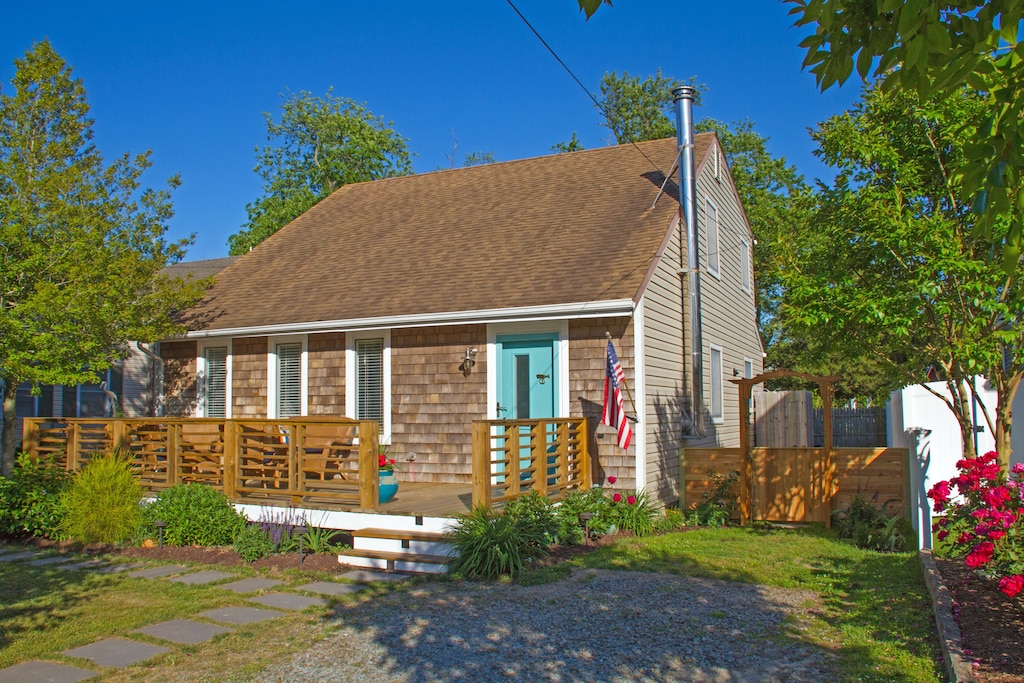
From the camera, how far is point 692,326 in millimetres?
13297

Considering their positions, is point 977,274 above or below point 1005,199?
above

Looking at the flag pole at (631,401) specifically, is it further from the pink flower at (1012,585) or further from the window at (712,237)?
the pink flower at (1012,585)

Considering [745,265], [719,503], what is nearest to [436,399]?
[719,503]

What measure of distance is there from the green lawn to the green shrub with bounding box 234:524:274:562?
3413 millimetres

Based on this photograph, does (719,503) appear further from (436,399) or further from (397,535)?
(397,535)

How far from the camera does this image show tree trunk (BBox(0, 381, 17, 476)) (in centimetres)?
1228

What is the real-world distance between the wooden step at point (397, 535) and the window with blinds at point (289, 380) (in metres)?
5.00

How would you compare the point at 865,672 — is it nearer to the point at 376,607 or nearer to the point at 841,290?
the point at 376,607

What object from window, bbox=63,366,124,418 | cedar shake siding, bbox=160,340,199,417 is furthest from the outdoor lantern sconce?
window, bbox=63,366,124,418

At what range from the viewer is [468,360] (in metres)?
12.0

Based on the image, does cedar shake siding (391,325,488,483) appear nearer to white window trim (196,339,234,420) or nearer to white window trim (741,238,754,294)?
white window trim (196,339,234,420)

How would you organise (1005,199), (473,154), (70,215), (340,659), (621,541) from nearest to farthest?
(1005,199) → (340,659) → (621,541) → (70,215) → (473,154)

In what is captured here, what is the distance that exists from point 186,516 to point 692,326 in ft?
25.7

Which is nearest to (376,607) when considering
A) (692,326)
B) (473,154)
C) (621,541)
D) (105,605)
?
(105,605)
